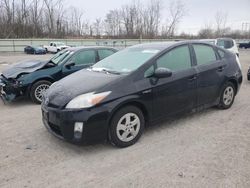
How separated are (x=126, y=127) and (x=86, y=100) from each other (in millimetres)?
740

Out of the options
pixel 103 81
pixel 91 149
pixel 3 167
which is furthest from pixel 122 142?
pixel 3 167

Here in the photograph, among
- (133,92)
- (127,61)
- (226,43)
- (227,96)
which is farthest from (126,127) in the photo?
(226,43)

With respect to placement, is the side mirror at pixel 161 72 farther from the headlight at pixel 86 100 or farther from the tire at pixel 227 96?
the tire at pixel 227 96

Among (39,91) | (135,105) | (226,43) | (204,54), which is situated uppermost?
(226,43)

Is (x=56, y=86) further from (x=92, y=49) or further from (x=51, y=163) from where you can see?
(x=92, y=49)

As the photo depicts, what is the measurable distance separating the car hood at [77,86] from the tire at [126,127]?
0.49 meters

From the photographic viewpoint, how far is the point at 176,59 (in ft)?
14.5

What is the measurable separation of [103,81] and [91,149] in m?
1.03

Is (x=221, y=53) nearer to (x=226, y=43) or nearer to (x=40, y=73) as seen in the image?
(x=40, y=73)

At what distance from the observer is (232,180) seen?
284cm

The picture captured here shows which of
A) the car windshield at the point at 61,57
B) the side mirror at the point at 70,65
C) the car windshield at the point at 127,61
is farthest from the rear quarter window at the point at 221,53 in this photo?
the car windshield at the point at 61,57

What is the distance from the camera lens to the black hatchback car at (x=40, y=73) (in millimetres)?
6145

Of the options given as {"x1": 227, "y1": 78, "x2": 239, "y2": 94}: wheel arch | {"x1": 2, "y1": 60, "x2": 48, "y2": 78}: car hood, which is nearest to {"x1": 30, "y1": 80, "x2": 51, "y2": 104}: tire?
{"x1": 2, "y1": 60, "x2": 48, "y2": 78}: car hood

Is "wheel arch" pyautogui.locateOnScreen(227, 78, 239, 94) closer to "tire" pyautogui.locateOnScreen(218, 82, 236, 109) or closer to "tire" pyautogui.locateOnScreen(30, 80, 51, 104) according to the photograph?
"tire" pyautogui.locateOnScreen(218, 82, 236, 109)
